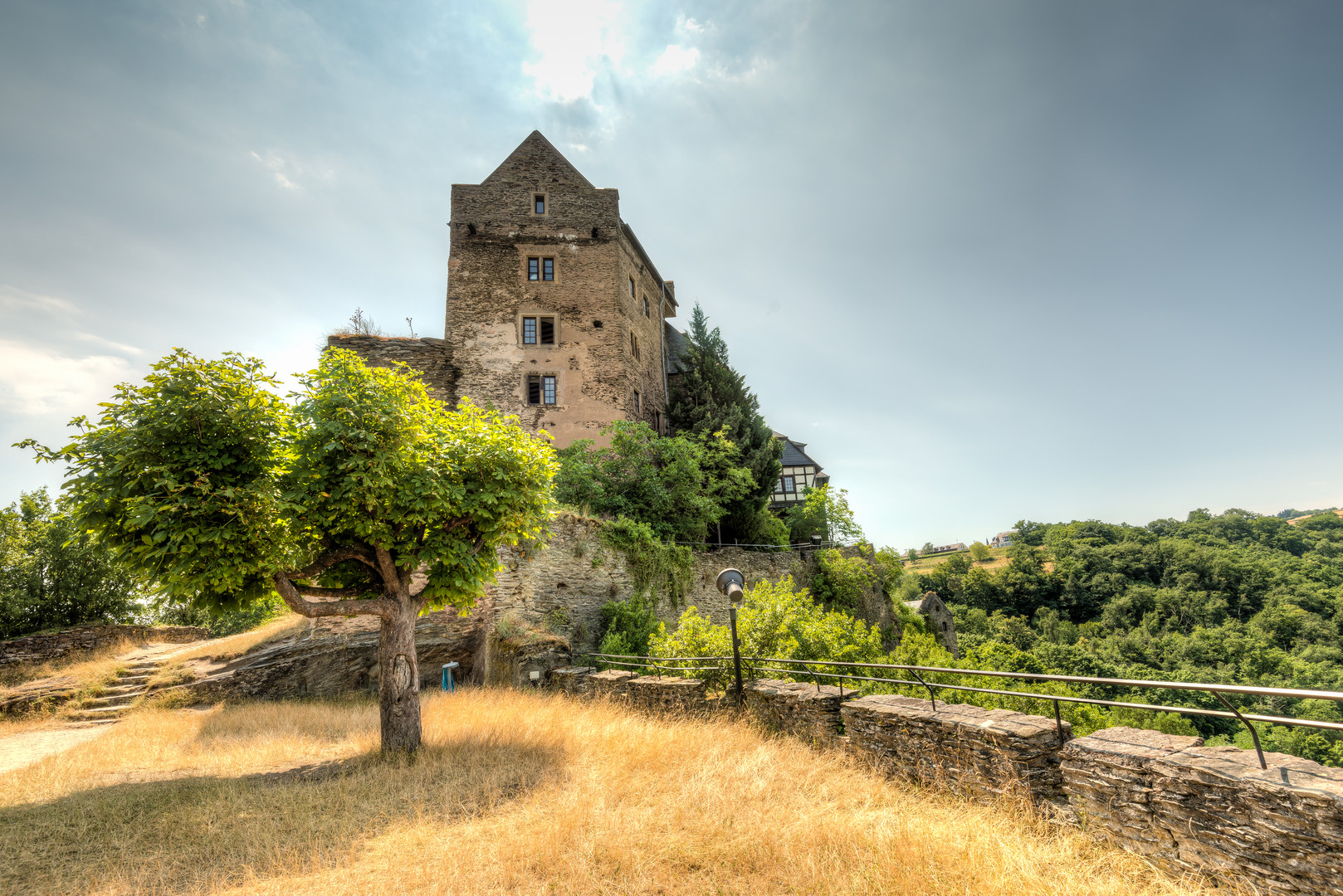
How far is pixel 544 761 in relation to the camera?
302 inches

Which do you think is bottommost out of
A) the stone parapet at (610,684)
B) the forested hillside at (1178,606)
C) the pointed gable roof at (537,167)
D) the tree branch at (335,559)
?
the forested hillside at (1178,606)

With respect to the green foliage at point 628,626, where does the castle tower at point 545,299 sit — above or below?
above

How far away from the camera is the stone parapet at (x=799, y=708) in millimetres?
7582

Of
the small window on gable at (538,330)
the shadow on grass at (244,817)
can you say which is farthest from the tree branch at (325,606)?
the small window on gable at (538,330)

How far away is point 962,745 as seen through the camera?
19.2 feet

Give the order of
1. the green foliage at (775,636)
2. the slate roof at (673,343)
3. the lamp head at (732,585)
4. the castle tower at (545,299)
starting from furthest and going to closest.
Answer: the slate roof at (673,343)
the castle tower at (545,299)
the green foliage at (775,636)
the lamp head at (732,585)

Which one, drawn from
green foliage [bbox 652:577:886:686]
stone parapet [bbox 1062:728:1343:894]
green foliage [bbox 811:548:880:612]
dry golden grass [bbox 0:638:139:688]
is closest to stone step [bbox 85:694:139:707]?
dry golden grass [bbox 0:638:139:688]

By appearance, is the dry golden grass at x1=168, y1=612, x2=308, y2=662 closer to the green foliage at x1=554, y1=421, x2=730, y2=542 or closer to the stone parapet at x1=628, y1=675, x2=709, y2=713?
the green foliage at x1=554, y1=421, x2=730, y2=542

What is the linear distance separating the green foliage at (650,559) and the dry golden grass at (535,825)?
27.7 ft

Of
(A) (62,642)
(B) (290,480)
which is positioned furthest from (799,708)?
(A) (62,642)

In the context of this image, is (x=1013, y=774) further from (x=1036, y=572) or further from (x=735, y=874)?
(x=1036, y=572)

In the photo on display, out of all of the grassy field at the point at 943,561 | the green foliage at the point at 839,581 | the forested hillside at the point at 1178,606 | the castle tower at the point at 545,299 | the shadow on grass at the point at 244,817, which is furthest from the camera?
the grassy field at the point at 943,561

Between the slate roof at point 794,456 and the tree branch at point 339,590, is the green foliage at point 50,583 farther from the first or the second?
the slate roof at point 794,456

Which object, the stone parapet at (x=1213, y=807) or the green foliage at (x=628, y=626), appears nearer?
the stone parapet at (x=1213, y=807)
